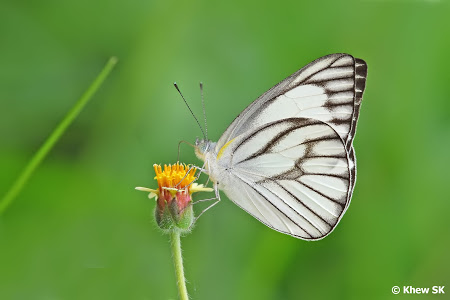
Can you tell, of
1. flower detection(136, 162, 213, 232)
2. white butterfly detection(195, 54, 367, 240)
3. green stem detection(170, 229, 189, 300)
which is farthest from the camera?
white butterfly detection(195, 54, 367, 240)

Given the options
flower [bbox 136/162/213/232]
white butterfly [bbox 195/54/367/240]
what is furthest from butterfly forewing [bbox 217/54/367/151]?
flower [bbox 136/162/213/232]

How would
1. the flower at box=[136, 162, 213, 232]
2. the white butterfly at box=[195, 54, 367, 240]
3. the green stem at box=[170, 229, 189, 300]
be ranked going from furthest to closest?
the white butterfly at box=[195, 54, 367, 240] → the flower at box=[136, 162, 213, 232] → the green stem at box=[170, 229, 189, 300]

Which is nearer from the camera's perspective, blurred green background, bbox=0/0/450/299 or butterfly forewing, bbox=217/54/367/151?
butterfly forewing, bbox=217/54/367/151

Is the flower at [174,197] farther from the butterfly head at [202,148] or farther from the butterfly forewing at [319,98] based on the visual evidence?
the butterfly forewing at [319,98]

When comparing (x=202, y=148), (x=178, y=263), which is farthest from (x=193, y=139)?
(x=178, y=263)

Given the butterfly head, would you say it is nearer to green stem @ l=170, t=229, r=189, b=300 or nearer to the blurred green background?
the blurred green background

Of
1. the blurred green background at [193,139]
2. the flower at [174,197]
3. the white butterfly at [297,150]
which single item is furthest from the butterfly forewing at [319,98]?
the blurred green background at [193,139]

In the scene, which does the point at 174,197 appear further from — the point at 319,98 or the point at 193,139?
the point at 193,139
